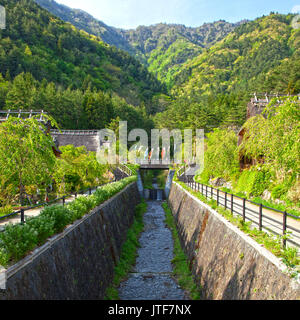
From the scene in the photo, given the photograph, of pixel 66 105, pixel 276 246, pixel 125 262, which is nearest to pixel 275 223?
pixel 276 246

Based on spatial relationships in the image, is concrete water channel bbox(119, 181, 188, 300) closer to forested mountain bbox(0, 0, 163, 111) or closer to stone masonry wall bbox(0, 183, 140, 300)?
stone masonry wall bbox(0, 183, 140, 300)

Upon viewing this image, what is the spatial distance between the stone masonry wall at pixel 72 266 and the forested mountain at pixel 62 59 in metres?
93.3

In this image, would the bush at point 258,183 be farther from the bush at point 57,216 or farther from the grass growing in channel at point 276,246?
the bush at point 57,216

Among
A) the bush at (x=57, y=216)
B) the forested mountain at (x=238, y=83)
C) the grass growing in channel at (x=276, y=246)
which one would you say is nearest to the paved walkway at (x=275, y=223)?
the grass growing in channel at (x=276, y=246)

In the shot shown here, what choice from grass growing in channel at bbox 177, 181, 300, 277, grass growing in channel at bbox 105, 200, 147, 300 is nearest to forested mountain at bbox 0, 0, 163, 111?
grass growing in channel at bbox 105, 200, 147, 300

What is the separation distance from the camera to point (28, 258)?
6.27 metres

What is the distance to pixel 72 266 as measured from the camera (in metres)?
8.69

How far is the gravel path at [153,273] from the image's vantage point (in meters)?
12.4

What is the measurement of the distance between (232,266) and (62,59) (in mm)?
149358

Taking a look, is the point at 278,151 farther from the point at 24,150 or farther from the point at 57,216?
the point at 24,150

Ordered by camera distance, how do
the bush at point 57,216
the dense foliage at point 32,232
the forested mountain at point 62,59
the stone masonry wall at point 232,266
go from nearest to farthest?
the dense foliage at point 32,232 → the stone masonry wall at point 232,266 → the bush at point 57,216 → the forested mountain at point 62,59

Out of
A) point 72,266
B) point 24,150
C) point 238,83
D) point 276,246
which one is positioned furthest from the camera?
point 238,83
